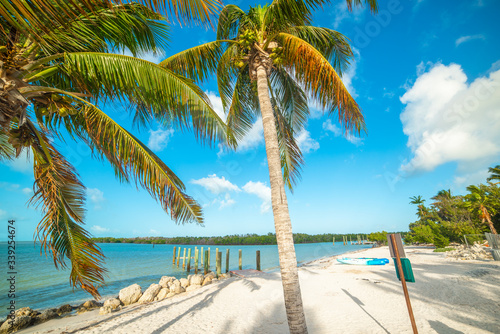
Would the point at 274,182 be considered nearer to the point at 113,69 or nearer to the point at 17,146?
the point at 113,69

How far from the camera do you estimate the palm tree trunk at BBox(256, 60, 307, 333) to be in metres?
3.68

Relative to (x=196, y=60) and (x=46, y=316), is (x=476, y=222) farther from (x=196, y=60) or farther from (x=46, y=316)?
(x=46, y=316)

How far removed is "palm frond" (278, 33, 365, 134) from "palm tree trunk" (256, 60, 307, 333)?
0.89 metres

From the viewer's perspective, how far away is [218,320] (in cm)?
689

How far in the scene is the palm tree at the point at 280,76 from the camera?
13.4 ft

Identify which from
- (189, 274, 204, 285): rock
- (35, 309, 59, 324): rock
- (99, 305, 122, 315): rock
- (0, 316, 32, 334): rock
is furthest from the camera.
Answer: (189, 274, 204, 285): rock

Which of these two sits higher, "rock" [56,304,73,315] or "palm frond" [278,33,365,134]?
"palm frond" [278,33,365,134]

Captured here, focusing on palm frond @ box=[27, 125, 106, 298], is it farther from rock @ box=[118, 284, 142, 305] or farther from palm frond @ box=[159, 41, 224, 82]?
rock @ box=[118, 284, 142, 305]

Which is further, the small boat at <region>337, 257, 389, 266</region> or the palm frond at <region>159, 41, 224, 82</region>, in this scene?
the small boat at <region>337, 257, 389, 266</region>

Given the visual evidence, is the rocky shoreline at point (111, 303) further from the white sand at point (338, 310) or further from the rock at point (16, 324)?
the white sand at point (338, 310)

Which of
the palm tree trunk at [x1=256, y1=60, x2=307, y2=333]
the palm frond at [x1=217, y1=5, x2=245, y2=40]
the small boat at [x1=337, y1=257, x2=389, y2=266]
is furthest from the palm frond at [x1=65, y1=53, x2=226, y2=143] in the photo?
the small boat at [x1=337, y1=257, x2=389, y2=266]

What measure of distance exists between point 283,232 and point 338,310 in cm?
485

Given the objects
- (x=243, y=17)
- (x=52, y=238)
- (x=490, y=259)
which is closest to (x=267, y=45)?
(x=243, y=17)

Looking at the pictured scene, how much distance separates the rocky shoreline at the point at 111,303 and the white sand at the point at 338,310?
65 cm
